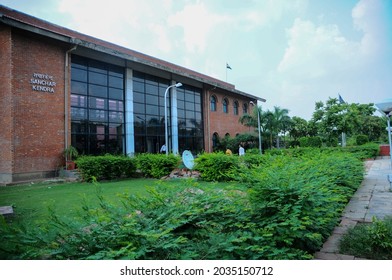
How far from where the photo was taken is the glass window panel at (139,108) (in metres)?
16.5

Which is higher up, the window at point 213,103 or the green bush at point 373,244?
the window at point 213,103

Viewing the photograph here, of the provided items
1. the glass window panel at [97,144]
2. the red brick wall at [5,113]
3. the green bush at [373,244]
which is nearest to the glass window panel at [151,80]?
the glass window panel at [97,144]

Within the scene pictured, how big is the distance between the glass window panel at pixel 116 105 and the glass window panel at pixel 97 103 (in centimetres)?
43

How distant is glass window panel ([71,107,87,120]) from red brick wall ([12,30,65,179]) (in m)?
1.23

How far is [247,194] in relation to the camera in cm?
279

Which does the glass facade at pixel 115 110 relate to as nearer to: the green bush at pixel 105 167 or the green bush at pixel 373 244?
the green bush at pixel 105 167

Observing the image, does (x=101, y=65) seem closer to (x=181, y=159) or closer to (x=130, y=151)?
(x=130, y=151)

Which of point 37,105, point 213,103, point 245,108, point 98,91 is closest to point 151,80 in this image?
point 98,91

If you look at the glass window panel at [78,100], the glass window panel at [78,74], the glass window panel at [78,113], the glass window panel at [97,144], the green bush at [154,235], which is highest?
the glass window panel at [78,74]

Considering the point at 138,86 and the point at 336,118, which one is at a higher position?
the point at 138,86

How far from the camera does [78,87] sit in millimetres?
13383

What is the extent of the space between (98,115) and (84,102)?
1.14m

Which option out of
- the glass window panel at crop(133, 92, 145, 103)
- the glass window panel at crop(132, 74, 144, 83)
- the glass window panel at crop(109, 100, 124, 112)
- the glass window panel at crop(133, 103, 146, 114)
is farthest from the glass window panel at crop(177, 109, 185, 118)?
the glass window panel at crop(109, 100, 124, 112)

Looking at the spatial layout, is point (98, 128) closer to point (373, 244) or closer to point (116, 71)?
point (116, 71)
